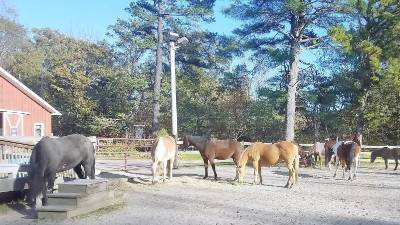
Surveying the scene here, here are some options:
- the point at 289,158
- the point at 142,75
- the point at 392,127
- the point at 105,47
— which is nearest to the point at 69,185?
the point at 289,158

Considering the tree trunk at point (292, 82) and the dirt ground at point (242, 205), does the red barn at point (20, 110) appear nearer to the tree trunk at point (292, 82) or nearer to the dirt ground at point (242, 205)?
the tree trunk at point (292, 82)

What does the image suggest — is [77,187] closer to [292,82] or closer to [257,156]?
[257,156]

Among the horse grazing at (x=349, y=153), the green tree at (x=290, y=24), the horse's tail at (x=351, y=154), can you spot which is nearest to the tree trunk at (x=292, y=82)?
the green tree at (x=290, y=24)

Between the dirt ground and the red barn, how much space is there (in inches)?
691

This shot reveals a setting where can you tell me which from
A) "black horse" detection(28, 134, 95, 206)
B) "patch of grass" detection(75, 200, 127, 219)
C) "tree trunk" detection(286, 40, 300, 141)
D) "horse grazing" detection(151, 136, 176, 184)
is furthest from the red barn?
"patch of grass" detection(75, 200, 127, 219)

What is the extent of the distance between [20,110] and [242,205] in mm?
23460

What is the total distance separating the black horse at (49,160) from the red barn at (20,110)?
1893cm

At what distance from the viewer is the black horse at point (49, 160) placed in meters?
10.2

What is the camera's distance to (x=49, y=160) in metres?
10.3

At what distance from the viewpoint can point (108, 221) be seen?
9.03 metres

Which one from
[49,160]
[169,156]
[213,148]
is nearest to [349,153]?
[213,148]

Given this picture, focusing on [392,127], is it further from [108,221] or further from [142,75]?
[108,221]

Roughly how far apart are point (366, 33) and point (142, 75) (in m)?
22.9

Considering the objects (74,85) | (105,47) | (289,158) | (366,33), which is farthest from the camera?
(105,47)
